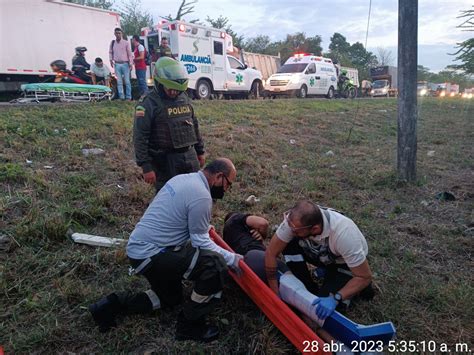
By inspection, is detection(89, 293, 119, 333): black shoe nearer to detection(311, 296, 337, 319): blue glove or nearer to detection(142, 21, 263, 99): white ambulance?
detection(311, 296, 337, 319): blue glove

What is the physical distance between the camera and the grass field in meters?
2.51

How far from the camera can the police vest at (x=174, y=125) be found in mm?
3232

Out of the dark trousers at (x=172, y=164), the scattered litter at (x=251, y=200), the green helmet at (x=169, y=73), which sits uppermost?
the green helmet at (x=169, y=73)

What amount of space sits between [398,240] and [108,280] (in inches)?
107

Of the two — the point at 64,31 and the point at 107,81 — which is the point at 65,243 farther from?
the point at 64,31

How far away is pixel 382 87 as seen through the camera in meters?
30.0

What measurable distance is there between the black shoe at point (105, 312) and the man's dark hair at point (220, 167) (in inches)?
41.3

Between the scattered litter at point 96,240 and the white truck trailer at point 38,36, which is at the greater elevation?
the white truck trailer at point 38,36

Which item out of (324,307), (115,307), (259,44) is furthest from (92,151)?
(259,44)

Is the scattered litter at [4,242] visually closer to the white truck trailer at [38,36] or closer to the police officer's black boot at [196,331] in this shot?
the police officer's black boot at [196,331]

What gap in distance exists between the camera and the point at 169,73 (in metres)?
3.07

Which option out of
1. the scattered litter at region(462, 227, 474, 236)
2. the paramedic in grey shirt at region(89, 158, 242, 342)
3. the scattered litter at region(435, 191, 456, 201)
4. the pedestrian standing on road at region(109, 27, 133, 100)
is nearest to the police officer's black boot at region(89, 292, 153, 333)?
the paramedic in grey shirt at region(89, 158, 242, 342)

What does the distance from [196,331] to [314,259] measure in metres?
0.98

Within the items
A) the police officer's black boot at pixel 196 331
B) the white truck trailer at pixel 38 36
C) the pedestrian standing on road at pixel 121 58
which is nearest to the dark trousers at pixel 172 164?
the police officer's black boot at pixel 196 331
